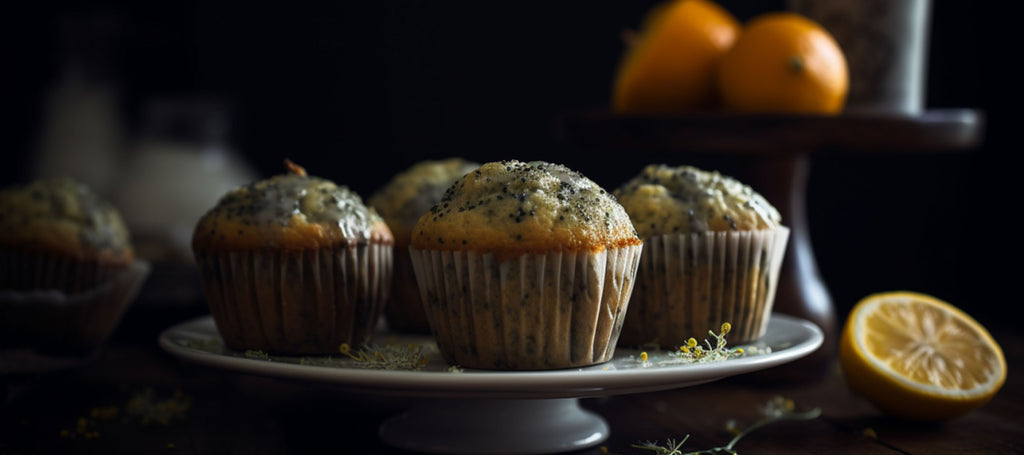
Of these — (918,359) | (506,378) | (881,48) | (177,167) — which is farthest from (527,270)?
(177,167)

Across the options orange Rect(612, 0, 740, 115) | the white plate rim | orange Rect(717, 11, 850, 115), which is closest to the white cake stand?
the white plate rim

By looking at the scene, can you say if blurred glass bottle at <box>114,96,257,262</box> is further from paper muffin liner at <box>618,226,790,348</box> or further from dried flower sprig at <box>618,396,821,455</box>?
dried flower sprig at <box>618,396,821,455</box>

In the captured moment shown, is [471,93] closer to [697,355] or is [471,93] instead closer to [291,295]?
[291,295]

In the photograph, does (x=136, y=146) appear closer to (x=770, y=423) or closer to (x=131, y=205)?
(x=131, y=205)

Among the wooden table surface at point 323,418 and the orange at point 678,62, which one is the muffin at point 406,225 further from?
the orange at point 678,62

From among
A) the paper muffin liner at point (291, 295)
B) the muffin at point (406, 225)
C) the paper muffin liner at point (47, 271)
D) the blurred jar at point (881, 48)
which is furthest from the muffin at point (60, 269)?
the blurred jar at point (881, 48)

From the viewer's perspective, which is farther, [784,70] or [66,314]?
[784,70]
